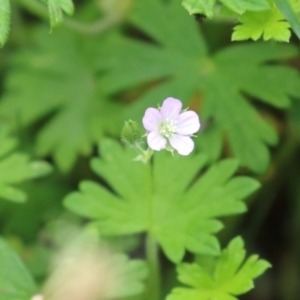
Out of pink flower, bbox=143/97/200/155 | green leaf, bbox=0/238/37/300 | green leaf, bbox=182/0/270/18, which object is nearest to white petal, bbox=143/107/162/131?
pink flower, bbox=143/97/200/155

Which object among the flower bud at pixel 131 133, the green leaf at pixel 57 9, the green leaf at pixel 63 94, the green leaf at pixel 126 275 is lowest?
the green leaf at pixel 63 94

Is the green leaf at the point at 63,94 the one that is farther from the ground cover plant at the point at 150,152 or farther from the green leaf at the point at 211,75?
the green leaf at the point at 211,75

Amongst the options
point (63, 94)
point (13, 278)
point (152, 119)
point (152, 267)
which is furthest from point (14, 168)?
point (63, 94)

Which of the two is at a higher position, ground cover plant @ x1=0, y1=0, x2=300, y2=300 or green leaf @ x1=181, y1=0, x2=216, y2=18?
green leaf @ x1=181, y1=0, x2=216, y2=18

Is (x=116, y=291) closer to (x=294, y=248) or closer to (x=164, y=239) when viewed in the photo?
(x=164, y=239)

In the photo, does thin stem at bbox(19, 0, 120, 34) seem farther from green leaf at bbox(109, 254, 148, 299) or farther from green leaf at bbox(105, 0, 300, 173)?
green leaf at bbox(109, 254, 148, 299)

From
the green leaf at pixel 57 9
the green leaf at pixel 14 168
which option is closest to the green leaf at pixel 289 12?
the green leaf at pixel 57 9

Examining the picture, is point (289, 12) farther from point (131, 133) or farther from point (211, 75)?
point (211, 75)
